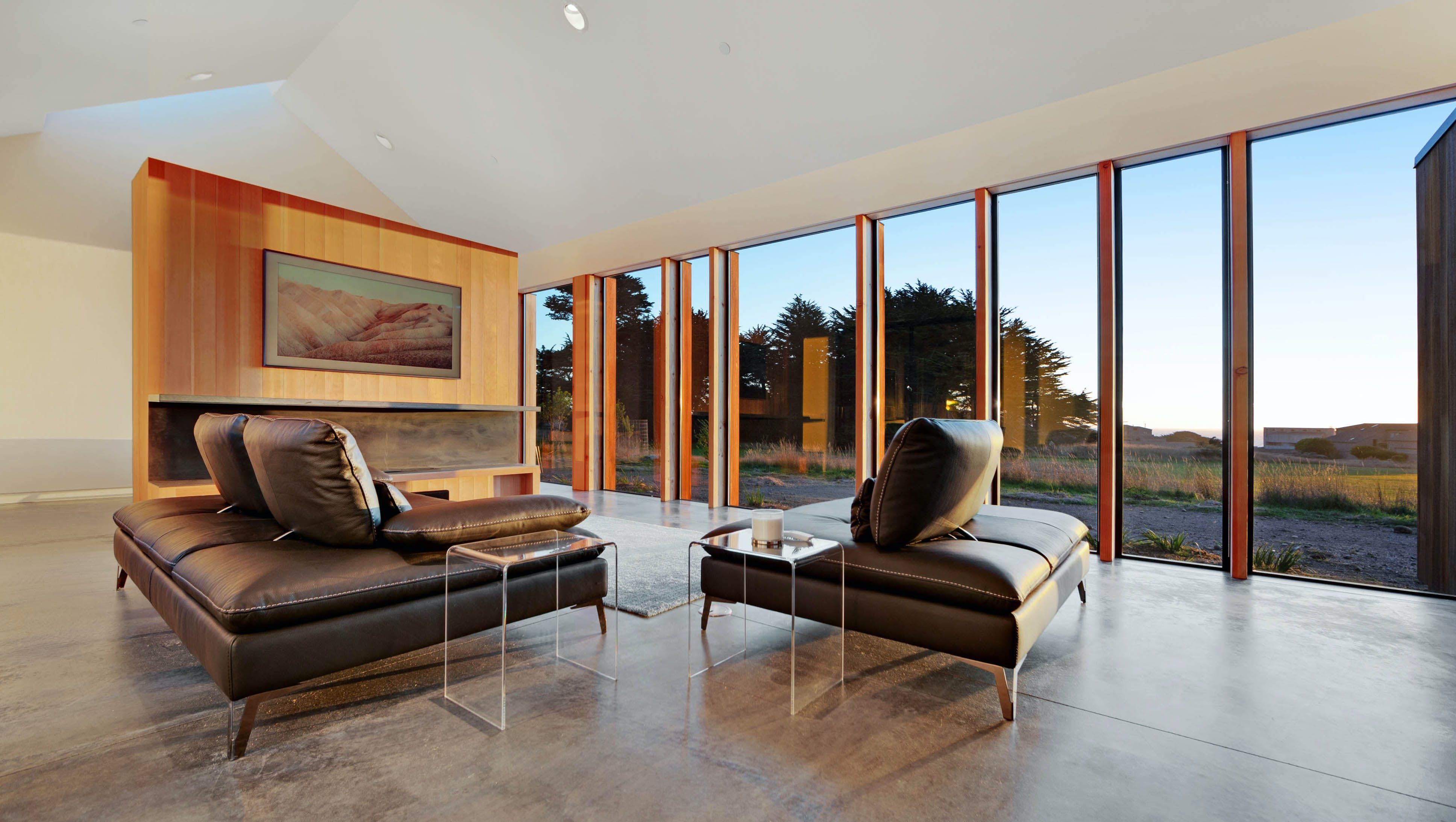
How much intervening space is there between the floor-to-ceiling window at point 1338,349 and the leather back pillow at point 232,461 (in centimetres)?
512

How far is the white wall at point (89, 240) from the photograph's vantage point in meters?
6.09

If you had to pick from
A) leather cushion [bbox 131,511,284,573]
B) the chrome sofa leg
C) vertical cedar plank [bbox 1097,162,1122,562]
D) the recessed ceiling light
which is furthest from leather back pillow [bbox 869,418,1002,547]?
the recessed ceiling light

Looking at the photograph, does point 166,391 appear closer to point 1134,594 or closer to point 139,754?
point 139,754

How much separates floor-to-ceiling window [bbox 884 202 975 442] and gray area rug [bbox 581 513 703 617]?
2.03 meters

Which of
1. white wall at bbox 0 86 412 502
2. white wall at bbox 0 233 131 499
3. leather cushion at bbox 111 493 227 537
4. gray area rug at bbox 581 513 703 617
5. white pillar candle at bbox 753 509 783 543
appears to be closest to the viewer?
white pillar candle at bbox 753 509 783 543

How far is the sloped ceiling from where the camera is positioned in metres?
3.63

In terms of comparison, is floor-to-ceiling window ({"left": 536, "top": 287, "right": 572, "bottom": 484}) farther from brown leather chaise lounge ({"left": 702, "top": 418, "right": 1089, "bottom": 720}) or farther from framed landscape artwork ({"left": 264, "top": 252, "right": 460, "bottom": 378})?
brown leather chaise lounge ({"left": 702, "top": 418, "right": 1089, "bottom": 720})

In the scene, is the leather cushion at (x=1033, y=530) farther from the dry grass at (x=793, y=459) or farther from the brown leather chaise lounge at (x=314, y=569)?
the dry grass at (x=793, y=459)

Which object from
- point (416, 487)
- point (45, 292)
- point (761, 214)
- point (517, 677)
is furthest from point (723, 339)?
point (45, 292)

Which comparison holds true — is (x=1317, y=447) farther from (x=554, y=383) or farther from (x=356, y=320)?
(x=554, y=383)

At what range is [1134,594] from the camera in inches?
124

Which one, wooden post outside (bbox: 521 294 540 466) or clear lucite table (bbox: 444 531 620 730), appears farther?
wooden post outside (bbox: 521 294 540 466)

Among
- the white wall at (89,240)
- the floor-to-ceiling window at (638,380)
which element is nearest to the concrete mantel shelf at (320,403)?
the floor-to-ceiling window at (638,380)

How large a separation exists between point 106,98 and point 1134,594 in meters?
8.01
